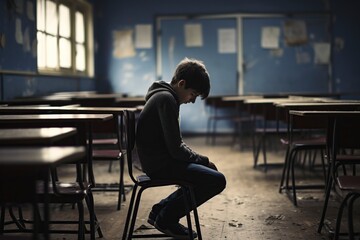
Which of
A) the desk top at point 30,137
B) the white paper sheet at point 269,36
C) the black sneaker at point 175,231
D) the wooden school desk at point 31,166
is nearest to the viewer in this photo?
the wooden school desk at point 31,166

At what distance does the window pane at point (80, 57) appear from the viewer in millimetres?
8336

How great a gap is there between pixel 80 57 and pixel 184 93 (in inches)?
244

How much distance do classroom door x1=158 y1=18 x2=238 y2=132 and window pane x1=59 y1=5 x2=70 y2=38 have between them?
196cm

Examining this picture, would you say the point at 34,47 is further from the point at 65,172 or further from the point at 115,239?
the point at 115,239

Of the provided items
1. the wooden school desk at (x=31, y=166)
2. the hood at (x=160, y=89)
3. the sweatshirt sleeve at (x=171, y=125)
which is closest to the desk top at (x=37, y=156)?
the wooden school desk at (x=31, y=166)

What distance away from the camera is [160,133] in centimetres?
256

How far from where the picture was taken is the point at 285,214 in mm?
3502

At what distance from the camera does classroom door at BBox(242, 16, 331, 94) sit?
916cm

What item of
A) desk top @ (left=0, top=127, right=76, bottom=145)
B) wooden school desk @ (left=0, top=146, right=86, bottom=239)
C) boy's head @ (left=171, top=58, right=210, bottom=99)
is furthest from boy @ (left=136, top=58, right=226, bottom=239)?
wooden school desk @ (left=0, top=146, right=86, bottom=239)

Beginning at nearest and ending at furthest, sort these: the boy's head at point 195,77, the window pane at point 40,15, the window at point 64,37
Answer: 1. the boy's head at point 195,77
2. the window pane at point 40,15
3. the window at point 64,37

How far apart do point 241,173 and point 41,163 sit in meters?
4.07

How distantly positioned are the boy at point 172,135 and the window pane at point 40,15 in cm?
405

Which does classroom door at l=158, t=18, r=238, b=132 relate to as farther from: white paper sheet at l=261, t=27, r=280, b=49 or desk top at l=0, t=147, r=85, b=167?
desk top at l=0, t=147, r=85, b=167

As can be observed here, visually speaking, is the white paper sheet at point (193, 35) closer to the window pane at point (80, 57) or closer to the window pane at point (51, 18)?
the window pane at point (80, 57)
